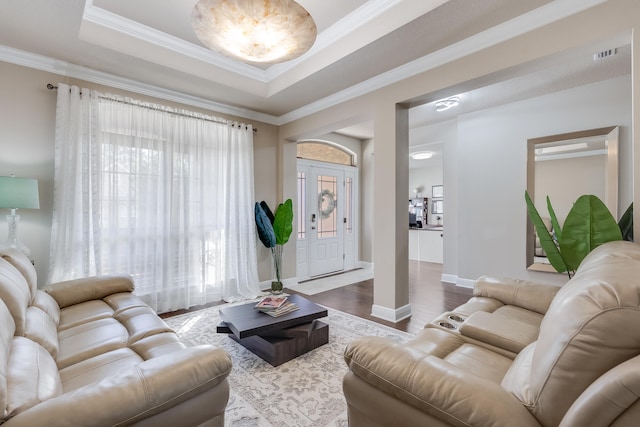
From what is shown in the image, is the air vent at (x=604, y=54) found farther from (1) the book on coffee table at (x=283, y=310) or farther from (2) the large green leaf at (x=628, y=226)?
(1) the book on coffee table at (x=283, y=310)

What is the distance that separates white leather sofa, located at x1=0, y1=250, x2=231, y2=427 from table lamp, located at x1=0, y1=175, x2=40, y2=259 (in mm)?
584

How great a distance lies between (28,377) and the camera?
108cm

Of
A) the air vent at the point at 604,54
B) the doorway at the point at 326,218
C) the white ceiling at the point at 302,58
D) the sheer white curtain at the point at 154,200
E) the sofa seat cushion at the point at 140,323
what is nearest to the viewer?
the sofa seat cushion at the point at 140,323

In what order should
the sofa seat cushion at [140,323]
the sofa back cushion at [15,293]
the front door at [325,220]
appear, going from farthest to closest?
the front door at [325,220]
the sofa seat cushion at [140,323]
the sofa back cushion at [15,293]

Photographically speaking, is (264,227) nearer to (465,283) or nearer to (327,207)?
(327,207)

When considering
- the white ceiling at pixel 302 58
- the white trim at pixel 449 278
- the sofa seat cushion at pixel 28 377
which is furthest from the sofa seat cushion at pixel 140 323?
the white trim at pixel 449 278

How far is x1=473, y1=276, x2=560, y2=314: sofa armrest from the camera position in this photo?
6.81 ft

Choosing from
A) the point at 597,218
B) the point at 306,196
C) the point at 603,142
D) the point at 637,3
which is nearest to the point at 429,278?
the point at 306,196

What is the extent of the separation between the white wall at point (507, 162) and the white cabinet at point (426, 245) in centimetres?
212

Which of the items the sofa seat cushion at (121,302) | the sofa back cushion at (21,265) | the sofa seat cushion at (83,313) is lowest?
the sofa seat cushion at (83,313)

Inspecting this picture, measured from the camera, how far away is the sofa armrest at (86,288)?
237 cm

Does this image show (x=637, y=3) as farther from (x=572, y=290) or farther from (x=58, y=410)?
(x=58, y=410)

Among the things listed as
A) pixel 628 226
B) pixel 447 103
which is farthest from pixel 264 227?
pixel 628 226

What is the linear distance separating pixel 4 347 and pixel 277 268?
11.4 feet
